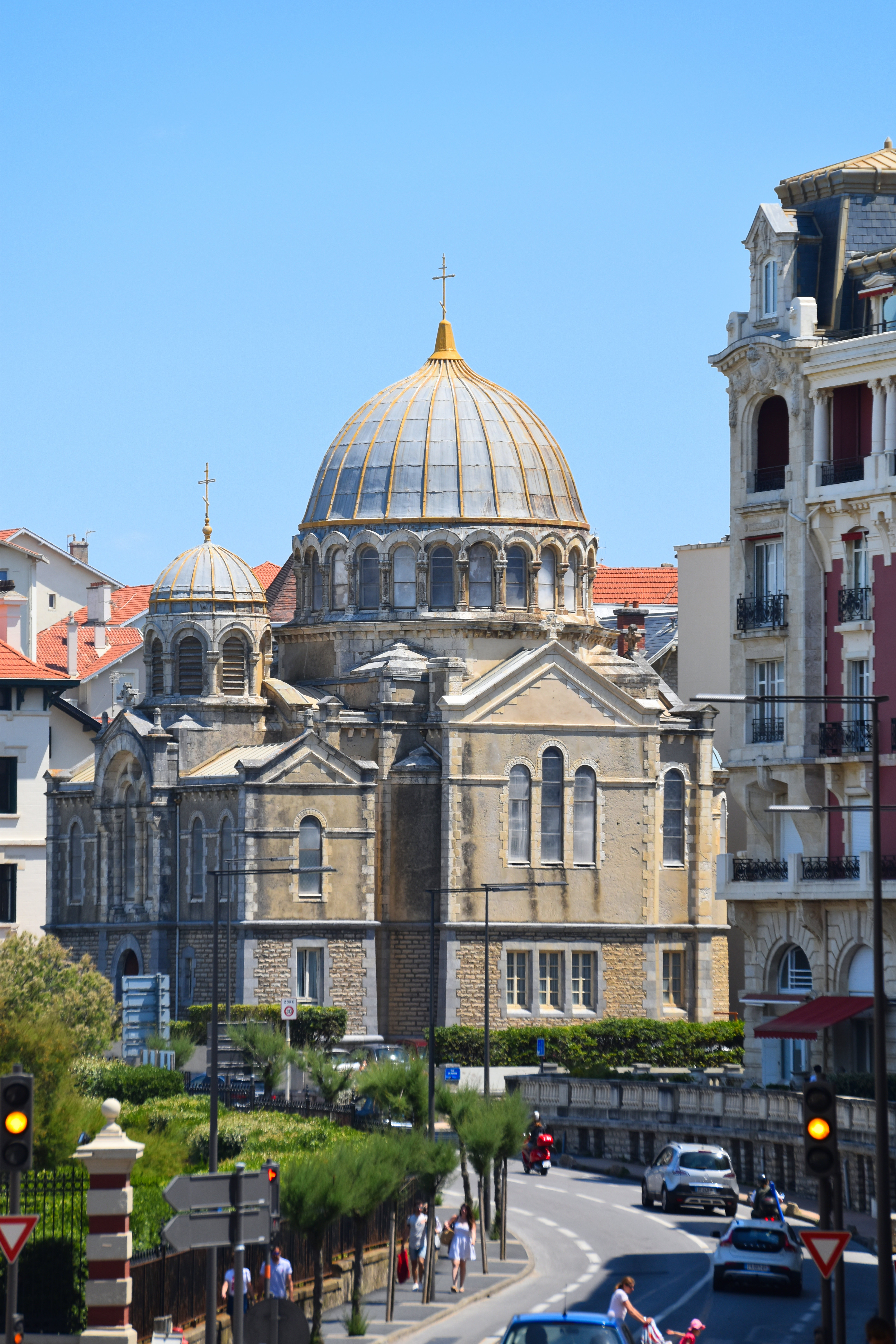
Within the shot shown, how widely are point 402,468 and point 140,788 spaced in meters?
14.1

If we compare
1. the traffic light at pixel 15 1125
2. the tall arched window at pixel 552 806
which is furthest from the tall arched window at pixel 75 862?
the traffic light at pixel 15 1125

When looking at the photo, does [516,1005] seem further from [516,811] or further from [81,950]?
[81,950]

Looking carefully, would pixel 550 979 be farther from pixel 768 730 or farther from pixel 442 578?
pixel 768 730

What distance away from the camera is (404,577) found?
293 ft

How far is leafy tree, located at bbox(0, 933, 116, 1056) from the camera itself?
6166cm

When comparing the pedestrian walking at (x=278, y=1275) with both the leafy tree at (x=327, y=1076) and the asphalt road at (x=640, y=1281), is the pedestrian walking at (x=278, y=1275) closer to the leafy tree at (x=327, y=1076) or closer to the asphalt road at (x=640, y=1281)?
the asphalt road at (x=640, y=1281)

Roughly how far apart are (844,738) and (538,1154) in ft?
39.8

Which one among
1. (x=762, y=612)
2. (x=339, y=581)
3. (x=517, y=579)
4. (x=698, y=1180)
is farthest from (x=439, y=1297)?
(x=339, y=581)

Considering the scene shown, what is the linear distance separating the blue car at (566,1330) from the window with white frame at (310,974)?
53.5m

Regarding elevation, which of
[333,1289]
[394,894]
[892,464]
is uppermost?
[892,464]

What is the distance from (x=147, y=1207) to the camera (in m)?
38.2

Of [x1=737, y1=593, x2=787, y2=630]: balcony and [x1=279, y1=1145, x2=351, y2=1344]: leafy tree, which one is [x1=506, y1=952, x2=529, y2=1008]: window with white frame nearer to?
[x1=737, y1=593, x2=787, y2=630]: balcony

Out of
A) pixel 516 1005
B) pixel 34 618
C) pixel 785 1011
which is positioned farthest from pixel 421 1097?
pixel 34 618

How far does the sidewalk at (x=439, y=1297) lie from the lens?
4097 centimetres
